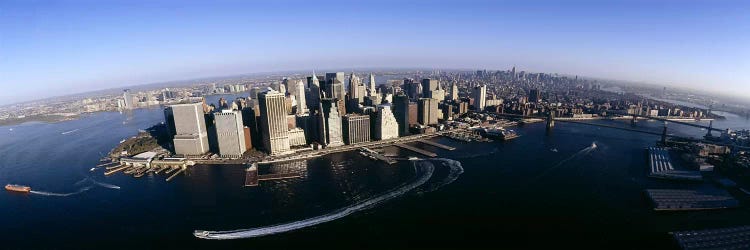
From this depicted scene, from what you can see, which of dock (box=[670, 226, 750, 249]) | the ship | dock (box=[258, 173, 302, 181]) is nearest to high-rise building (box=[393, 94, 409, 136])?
the ship

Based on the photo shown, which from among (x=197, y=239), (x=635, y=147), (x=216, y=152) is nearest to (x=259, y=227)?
(x=197, y=239)

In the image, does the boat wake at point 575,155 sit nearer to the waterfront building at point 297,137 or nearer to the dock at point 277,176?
the dock at point 277,176

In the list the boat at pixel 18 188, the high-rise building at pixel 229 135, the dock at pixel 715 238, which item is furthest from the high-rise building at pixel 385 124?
the boat at pixel 18 188

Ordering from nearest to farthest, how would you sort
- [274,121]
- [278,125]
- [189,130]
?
[274,121] < [278,125] < [189,130]

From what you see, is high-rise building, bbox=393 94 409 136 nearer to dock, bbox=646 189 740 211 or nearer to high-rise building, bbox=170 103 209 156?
high-rise building, bbox=170 103 209 156

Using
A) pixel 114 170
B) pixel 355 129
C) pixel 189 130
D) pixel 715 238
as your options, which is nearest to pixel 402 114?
pixel 355 129

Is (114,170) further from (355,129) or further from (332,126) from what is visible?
(355,129)

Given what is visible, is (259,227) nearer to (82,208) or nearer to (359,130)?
(82,208)
